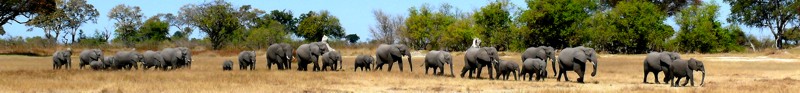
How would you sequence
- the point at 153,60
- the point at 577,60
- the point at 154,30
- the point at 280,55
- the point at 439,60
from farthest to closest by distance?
the point at 154,30 < the point at 280,55 < the point at 153,60 < the point at 439,60 < the point at 577,60

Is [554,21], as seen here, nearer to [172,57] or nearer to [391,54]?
[391,54]

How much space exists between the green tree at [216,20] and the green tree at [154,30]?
20.5 m

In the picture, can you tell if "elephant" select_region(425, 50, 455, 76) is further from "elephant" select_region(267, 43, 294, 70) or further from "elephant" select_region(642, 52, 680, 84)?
"elephant" select_region(267, 43, 294, 70)

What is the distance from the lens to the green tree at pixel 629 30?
72.8m

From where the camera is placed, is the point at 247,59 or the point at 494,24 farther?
the point at 494,24

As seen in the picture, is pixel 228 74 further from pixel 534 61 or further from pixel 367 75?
pixel 534 61

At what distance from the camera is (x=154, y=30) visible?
118750mm

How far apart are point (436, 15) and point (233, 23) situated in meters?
20.5

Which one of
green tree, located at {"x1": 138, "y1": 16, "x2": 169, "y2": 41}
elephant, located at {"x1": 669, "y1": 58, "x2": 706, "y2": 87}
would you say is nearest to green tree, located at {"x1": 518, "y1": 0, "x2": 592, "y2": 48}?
elephant, located at {"x1": 669, "y1": 58, "x2": 706, "y2": 87}

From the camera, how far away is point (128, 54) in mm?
34531

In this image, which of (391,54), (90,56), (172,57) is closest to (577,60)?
(391,54)

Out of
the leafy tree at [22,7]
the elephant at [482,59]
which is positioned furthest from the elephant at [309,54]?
the leafy tree at [22,7]

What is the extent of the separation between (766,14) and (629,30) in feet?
72.2

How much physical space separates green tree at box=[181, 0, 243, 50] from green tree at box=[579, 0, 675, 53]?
35110 millimetres
